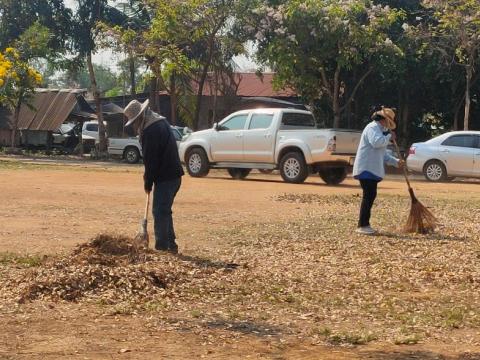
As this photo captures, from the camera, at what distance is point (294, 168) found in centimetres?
2202

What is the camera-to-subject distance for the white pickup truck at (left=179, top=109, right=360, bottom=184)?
21.4 m

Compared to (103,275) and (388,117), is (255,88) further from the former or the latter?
(103,275)

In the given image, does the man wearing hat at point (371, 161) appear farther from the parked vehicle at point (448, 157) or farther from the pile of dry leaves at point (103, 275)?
the parked vehicle at point (448, 157)

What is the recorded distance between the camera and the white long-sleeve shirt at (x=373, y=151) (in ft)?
38.9

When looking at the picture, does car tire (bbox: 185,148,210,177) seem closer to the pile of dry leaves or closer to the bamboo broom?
the bamboo broom

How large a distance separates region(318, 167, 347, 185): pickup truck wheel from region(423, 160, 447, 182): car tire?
2.89m

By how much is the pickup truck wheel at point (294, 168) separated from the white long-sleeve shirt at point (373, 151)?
974cm

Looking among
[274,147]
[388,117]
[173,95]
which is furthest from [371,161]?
[173,95]

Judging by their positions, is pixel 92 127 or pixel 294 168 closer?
pixel 294 168

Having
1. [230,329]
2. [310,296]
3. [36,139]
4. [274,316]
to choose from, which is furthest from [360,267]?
[36,139]

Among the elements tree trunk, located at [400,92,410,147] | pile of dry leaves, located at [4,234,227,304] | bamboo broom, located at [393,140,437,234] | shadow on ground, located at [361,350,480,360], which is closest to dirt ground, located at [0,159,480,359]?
shadow on ground, located at [361,350,480,360]

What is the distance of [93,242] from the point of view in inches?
343

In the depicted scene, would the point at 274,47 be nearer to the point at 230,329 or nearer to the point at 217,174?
the point at 217,174

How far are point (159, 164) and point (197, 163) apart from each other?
14028 millimetres
